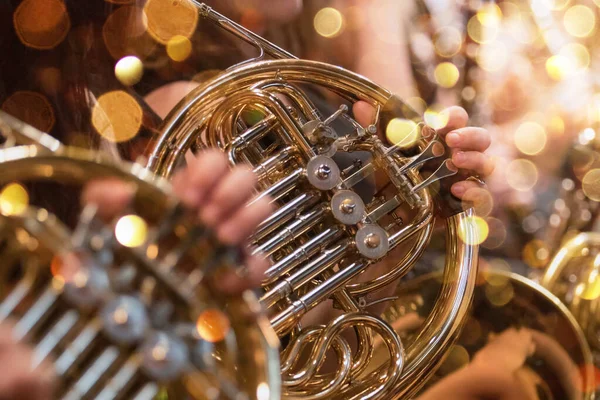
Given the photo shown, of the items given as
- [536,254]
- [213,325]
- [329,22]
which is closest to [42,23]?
[213,325]

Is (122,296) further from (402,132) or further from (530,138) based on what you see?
(530,138)

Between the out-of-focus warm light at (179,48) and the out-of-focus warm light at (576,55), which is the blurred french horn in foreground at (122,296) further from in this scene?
the out-of-focus warm light at (576,55)

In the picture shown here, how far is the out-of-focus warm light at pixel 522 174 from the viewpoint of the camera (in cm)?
154

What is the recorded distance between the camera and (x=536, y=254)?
1439mm

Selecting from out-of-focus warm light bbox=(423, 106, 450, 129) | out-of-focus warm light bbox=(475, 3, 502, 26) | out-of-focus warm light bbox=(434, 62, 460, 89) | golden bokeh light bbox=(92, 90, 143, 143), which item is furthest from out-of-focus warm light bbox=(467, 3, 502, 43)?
golden bokeh light bbox=(92, 90, 143, 143)

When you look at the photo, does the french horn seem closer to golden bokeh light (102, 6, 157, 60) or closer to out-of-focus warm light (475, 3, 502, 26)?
golden bokeh light (102, 6, 157, 60)

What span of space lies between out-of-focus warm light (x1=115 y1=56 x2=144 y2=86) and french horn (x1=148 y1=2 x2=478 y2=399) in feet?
0.67

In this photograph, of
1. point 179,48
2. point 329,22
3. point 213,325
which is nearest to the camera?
point 213,325

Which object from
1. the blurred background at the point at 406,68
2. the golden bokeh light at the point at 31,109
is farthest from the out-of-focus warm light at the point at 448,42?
the golden bokeh light at the point at 31,109

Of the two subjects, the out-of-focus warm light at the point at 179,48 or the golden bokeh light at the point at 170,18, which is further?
the out-of-focus warm light at the point at 179,48

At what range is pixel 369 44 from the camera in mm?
1369

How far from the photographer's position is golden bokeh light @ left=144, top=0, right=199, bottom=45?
827 mm

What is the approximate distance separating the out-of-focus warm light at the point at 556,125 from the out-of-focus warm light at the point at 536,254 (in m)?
0.34

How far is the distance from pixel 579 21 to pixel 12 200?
70.8 inches
